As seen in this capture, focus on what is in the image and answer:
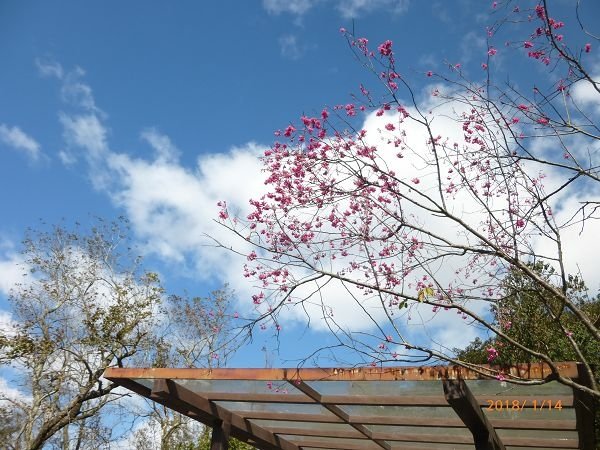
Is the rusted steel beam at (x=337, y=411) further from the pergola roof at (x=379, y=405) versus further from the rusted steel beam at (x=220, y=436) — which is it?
the rusted steel beam at (x=220, y=436)

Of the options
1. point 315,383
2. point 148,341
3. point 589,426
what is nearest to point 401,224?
point 315,383

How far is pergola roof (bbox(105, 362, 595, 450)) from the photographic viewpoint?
13.2 feet

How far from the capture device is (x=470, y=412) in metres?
4.10

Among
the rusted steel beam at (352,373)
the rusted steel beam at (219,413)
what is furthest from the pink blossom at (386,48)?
the rusted steel beam at (219,413)

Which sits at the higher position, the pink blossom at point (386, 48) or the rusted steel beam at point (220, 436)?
the pink blossom at point (386, 48)

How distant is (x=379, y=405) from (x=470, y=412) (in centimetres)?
92

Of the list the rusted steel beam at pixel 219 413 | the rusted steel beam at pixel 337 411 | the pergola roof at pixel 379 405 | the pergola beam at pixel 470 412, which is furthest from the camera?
the rusted steel beam at pixel 219 413

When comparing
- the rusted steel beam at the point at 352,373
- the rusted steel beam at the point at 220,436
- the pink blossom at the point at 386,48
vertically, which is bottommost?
the rusted steel beam at the point at 220,436

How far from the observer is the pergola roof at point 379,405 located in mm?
4035

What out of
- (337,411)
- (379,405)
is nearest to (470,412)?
(379,405)

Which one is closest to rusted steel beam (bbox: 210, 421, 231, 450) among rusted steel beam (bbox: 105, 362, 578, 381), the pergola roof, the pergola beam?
the pergola roof

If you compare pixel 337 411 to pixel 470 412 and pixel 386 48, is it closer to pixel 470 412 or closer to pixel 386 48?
pixel 470 412

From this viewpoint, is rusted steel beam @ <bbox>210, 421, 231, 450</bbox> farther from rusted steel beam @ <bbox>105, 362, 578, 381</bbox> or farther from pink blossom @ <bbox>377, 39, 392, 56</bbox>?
pink blossom @ <bbox>377, 39, 392, 56</bbox>

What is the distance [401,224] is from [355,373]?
49.4 inches
